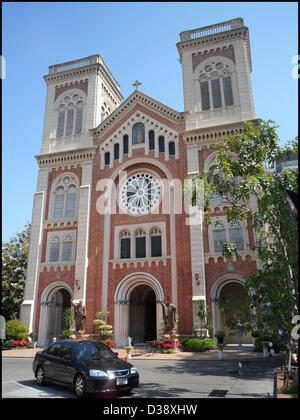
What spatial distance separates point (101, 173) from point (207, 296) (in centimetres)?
1440

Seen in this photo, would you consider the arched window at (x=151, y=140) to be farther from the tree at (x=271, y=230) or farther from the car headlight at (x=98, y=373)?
the car headlight at (x=98, y=373)

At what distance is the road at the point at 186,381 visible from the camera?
9.76 meters

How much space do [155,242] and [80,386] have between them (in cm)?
1818

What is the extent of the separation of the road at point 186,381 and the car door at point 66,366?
1.33ft

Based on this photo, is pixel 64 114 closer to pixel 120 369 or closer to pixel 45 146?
pixel 45 146

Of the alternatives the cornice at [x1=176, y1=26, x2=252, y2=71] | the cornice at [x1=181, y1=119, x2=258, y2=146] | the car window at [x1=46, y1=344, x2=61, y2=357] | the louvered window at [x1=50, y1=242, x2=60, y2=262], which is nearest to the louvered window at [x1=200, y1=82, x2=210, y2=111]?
the cornice at [x1=181, y1=119, x2=258, y2=146]

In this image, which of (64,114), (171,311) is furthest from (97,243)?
(64,114)

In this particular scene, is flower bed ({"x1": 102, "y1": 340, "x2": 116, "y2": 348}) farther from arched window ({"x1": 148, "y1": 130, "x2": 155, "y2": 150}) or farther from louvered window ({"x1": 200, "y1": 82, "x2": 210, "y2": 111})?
louvered window ({"x1": 200, "y1": 82, "x2": 210, "y2": 111})

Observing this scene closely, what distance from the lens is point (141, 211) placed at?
28.2 metres

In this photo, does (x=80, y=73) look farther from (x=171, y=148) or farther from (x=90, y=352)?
(x=90, y=352)

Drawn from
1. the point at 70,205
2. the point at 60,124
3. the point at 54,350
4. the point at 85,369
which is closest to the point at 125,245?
the point at 70,205

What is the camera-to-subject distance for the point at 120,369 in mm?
9797

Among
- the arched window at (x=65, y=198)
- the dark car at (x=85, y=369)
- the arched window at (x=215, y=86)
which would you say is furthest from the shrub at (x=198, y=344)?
the arched window at (x=215, y=86)

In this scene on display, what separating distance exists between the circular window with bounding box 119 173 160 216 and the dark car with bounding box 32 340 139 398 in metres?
17.6
